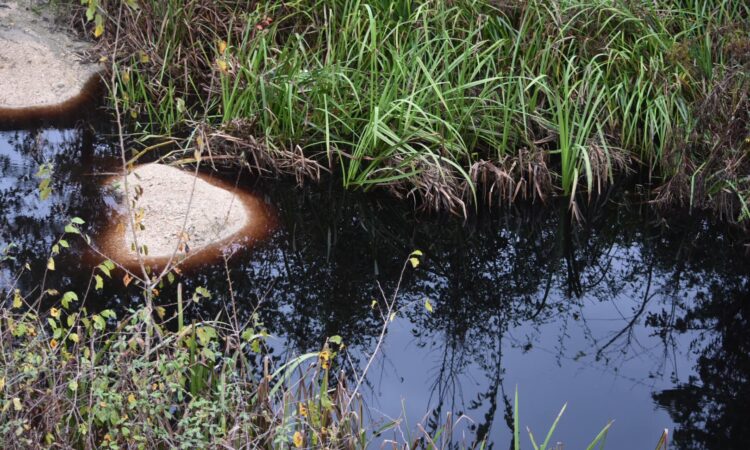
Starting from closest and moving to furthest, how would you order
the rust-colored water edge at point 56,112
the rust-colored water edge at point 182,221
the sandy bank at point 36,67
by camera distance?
the rust-colored water edge at point 182,221, the rust-colored water edge at point 56,112, the sandy bank at point 36,67

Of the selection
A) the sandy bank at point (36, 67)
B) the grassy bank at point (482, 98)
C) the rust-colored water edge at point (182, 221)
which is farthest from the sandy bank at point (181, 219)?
the sandy bank at point (36, 67)

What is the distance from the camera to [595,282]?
18.0ft

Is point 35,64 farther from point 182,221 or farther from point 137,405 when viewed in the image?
point 137,405

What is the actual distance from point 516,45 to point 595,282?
1863mm

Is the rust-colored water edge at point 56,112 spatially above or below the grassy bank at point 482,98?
below

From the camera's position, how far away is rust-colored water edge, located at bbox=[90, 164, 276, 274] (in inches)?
208

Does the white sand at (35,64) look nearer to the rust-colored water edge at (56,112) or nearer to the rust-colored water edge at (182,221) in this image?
the rust-colored water edge at (56,112)

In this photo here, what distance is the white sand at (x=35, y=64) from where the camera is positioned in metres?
7.21

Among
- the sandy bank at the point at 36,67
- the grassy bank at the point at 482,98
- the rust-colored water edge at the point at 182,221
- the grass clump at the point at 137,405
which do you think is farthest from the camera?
the sandy bank at the point at 36,67

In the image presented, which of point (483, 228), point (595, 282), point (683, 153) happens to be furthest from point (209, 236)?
point (683, 153)

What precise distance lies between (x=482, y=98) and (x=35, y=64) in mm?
3668

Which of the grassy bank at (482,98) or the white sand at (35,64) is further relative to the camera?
the white sand at (35,64)

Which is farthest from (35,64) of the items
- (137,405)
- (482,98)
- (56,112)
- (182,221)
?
(137,405)

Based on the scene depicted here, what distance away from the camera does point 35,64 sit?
24.6ft
